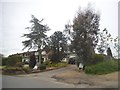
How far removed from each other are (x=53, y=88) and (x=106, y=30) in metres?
10.2

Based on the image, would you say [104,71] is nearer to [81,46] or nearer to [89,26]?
[81,46]

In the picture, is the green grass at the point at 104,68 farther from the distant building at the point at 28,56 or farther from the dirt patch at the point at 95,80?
the distant building at the point at 28,56

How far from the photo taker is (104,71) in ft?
50.6

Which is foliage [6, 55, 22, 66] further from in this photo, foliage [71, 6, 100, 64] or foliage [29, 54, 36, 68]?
foliage [71, 6, 100, 64]

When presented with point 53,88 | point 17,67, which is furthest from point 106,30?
point 53,88

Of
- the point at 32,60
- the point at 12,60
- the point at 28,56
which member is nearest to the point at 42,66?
the point at 32,60

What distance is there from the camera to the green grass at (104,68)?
15.5m

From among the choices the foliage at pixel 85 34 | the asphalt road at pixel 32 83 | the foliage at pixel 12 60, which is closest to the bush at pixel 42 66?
the foliage at pixel 12 60

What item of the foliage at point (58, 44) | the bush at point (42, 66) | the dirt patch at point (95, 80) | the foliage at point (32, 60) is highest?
the foliage at point (58, 44)

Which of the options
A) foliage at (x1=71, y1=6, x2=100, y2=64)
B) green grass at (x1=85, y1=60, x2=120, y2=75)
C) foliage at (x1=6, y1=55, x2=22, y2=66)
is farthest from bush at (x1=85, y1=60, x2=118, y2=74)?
foliage at (x1=6, y1=55, x2=22, y2=66)

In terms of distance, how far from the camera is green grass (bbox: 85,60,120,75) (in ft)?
50.8

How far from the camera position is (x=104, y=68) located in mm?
15789

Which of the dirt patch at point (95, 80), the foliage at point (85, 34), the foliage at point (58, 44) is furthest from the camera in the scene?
the foliage at point (58, 44)

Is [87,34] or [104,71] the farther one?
[87,34]
